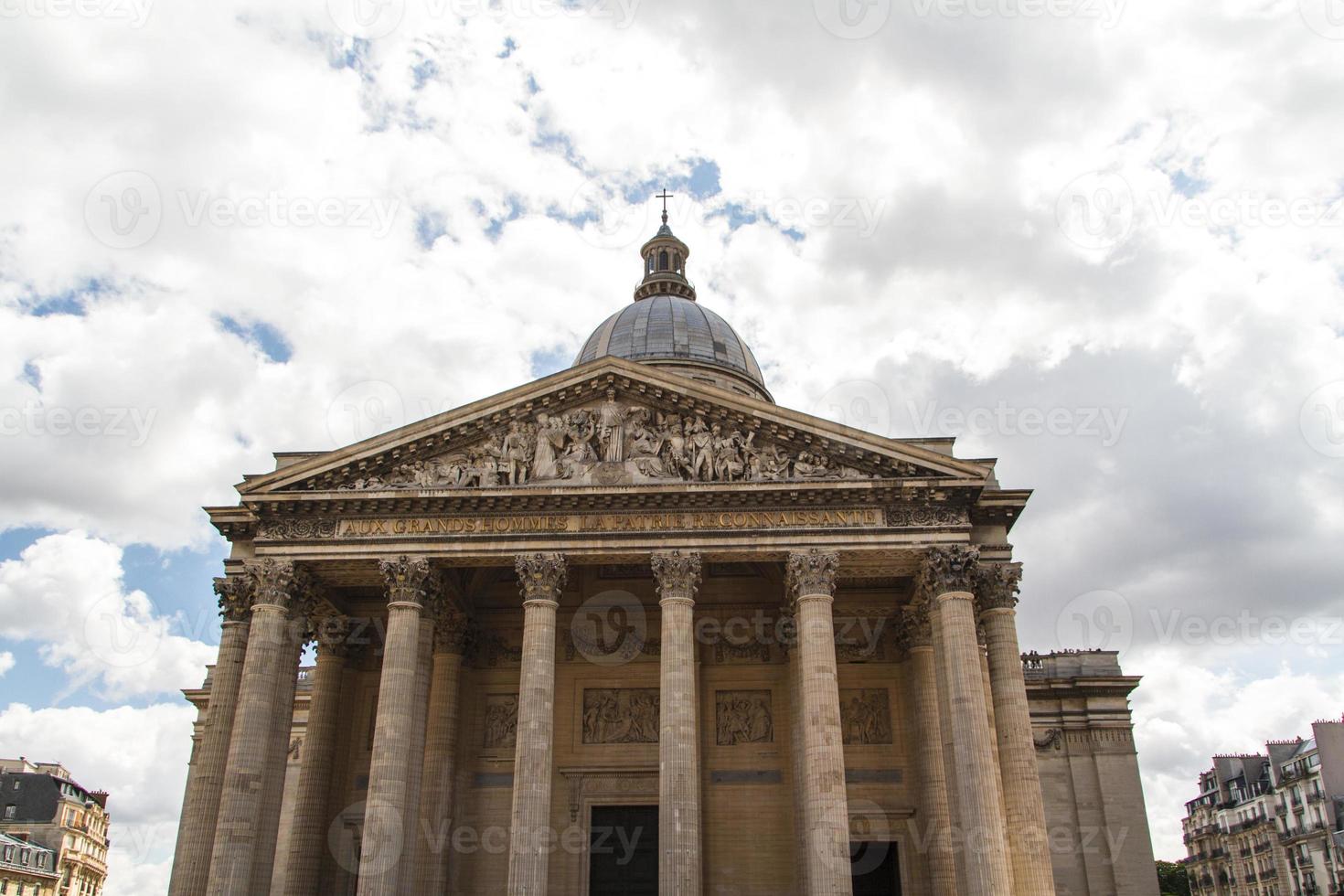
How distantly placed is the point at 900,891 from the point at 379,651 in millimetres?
16642

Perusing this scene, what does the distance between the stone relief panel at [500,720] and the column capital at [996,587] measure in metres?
13.8

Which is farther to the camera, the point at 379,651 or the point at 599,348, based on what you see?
the point at 599,348

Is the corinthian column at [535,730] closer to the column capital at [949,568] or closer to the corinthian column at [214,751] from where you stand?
the corinthian column at [214,751]

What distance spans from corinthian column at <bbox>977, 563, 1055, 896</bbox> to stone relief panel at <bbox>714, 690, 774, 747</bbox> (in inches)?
266

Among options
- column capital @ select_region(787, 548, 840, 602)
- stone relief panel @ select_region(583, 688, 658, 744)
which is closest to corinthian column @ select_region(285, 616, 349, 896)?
stone relief panel @ select_region(583, 688, 658, 744)

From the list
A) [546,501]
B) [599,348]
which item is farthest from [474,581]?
[599,348]

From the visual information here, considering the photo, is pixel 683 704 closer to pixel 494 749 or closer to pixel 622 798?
pixel 622 798

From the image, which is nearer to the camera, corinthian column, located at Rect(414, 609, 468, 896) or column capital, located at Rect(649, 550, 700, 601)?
column capital, located at Rect(649, 550, 700, 601)

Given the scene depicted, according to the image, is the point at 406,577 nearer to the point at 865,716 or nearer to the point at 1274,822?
the point at 865,716

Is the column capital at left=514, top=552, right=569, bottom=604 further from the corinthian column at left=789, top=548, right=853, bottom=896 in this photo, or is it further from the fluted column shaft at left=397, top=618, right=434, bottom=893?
the corinthian column at left=789, top=548, right=853, bottom=896

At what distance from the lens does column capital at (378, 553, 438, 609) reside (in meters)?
26.5

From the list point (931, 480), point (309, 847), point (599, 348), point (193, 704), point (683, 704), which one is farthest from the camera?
point (599, 348)

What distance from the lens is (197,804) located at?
84.9 feet

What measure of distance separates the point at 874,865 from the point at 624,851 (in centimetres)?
699
